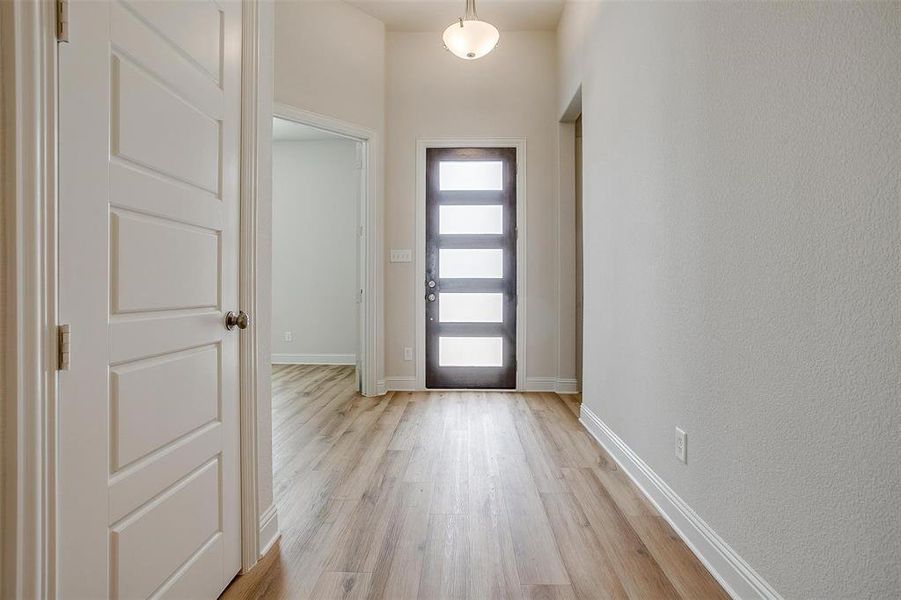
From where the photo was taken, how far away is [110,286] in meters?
0.98

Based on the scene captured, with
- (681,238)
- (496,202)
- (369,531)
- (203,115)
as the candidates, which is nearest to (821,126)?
(681,238)

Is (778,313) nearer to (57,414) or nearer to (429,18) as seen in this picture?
(57,414)

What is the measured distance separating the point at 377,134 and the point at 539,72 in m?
1.59

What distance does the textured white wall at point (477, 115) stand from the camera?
13.7ft

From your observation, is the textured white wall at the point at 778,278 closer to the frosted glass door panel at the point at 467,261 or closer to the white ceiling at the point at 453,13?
the white ceiling at the point at 453,13

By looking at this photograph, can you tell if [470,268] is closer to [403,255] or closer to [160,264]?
[403,255]

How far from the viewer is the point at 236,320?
1459mm

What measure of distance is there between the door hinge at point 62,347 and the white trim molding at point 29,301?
0.04ft

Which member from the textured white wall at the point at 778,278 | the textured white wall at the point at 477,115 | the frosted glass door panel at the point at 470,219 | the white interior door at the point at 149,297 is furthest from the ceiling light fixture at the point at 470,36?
the white interior door at the point at 149,297

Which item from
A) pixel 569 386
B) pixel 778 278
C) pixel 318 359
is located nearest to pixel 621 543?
pixel 778 278

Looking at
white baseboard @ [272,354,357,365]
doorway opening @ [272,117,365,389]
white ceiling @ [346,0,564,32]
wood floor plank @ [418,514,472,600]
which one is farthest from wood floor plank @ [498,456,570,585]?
doorway opening @ [272,117,365,389]

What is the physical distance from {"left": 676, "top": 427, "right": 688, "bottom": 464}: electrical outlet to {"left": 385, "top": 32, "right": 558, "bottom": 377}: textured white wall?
7.94 ft

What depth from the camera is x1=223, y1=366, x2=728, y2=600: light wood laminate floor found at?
1.45m

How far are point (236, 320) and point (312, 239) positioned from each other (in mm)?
4708
